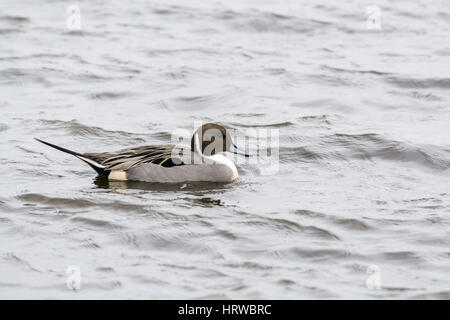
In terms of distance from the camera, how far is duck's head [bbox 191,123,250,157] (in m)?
9.04

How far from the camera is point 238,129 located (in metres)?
10.4

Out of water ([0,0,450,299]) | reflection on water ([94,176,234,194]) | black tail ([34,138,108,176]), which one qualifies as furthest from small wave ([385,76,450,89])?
black tail ([34,138,108,176])

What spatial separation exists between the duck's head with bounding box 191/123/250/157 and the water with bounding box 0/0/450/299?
35 centimetres

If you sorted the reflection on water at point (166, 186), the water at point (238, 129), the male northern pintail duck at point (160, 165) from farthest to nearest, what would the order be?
the male northern pintail duck at point (160, 165) < the reflection on water at point (166, 186) < the water at point (238, 129)

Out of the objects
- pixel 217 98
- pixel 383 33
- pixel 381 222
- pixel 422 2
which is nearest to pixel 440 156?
pixel 381 222

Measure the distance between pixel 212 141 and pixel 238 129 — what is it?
4.37 feet

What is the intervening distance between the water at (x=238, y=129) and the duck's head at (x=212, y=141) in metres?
0.35

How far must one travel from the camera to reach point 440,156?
9438 millimetres

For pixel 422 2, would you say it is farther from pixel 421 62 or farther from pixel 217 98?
pixel 217 98

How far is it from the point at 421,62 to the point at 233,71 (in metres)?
2.87

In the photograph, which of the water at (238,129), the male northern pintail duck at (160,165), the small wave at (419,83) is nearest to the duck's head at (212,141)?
the male northern pintail duck at (160,165)

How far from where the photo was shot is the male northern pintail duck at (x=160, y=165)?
8.66 meters

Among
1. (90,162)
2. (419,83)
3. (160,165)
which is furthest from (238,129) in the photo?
(419,83)

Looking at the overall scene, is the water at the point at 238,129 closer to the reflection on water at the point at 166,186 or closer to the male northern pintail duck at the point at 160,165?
the reflection on water at the point at 166,186
